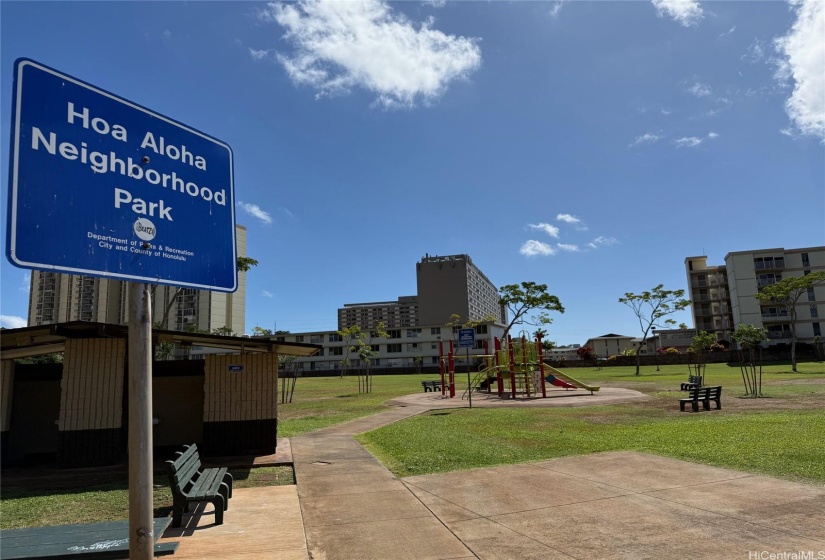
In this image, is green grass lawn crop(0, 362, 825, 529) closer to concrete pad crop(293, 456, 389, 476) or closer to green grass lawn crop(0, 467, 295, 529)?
green grass lawn crop(0, 467, 295, 529)

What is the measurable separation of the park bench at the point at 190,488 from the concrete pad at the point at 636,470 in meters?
5.34

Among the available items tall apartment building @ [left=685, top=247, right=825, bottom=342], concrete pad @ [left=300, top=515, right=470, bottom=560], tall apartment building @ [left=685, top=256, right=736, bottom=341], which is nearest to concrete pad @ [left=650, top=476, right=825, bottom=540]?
concrete pad @ [left=300, top=515, right=470, bottom=560]

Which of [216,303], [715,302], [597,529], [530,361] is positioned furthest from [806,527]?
[216,303]

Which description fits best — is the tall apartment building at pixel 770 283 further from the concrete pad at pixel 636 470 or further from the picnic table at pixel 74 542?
the picnic table at pixel 74 542

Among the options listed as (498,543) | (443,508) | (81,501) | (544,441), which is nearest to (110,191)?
(498,543)

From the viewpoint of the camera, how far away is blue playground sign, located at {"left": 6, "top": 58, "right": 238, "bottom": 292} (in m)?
2.36

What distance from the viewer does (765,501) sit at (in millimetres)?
6363

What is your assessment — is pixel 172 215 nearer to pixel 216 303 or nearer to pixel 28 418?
pixel 28 418

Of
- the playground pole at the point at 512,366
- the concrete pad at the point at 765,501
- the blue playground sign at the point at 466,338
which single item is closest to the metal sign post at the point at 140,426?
the concrete pad at the point at 765,501

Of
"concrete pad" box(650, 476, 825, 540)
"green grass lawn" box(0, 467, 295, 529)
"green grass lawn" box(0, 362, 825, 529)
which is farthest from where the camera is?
"green grass lawn" box(0, 362, 825, 529)

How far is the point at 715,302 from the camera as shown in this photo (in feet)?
303

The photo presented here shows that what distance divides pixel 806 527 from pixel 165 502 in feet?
25.9

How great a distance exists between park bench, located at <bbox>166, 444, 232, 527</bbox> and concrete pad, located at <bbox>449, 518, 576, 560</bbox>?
279 centimetres

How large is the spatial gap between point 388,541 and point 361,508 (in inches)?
55.3
